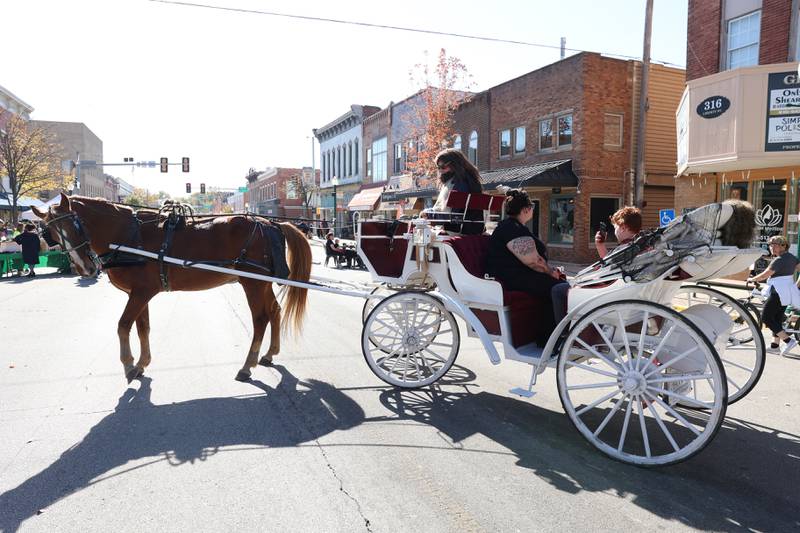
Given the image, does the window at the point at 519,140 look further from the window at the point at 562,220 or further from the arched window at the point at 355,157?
the arched window at the point at 355,157

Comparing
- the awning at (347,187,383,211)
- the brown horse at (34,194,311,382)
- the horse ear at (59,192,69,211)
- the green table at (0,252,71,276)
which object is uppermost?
the awning at (347,187,383,211)

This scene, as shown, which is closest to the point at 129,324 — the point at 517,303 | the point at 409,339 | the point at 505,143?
the point at 409,339

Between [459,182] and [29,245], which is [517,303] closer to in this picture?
[459,182]

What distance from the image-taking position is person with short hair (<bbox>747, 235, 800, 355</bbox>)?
761cm

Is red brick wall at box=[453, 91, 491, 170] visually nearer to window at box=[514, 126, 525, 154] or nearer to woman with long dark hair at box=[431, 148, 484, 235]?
window at box=[514, 126, 525, 154]

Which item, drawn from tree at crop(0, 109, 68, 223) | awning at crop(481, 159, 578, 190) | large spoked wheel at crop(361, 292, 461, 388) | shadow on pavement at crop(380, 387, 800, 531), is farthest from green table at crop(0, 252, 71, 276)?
shadow on pavement at crop(380, 387, 800, 531)

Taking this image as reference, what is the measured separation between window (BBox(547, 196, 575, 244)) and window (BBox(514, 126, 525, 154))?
9.20 ft

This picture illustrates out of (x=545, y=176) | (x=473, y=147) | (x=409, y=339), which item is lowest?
(x=409, y=339)

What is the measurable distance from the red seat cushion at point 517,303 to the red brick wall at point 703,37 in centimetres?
1448

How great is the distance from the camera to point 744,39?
15.1 m

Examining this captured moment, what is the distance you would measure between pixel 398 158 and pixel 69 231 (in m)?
31.4

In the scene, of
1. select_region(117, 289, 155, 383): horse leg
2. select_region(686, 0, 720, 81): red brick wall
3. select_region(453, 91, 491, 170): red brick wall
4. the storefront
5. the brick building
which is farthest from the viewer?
select_region(453, 91, 491, 170): red brick wall

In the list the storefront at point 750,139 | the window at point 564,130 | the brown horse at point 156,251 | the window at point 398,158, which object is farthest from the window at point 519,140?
the brown horse at point 156,251

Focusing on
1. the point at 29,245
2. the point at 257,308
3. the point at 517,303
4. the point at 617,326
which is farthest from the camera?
the point at 29,245
